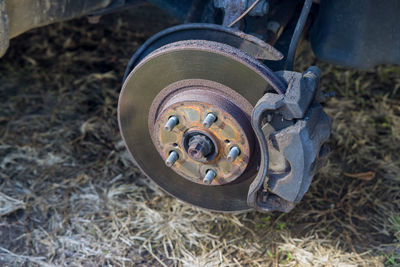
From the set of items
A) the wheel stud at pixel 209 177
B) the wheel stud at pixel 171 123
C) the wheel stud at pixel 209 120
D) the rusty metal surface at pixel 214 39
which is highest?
the rusty metal surface at pixel 214 39

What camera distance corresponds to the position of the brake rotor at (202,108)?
134 cm

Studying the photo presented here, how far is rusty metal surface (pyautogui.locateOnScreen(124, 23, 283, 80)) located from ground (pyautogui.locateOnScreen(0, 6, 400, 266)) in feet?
1.94

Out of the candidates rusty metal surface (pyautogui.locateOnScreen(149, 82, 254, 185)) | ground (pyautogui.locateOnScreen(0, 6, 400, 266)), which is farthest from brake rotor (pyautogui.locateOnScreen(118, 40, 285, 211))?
ground (pyautogui.locateOnScreen(0, 6, 400, 266))

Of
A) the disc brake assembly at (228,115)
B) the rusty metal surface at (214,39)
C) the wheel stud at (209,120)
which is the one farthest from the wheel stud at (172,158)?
the rusty metal surface at (214,39)

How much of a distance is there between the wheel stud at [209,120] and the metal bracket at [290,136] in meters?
0.13

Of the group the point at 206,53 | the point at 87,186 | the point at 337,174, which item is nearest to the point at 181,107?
the point at 206,53

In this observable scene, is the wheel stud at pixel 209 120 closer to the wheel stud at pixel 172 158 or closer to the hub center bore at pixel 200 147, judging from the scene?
the hub center bore at pixel 200 147

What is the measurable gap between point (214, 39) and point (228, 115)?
227 mm

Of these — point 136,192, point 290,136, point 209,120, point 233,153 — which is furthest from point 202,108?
point 136,192

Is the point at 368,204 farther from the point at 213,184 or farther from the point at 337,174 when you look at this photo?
the point at 213,184

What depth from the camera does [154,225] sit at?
176cm

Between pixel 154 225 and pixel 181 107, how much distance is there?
553 mm

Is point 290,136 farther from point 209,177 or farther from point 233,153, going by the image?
point 209,177

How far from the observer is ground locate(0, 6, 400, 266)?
1.66 metres
